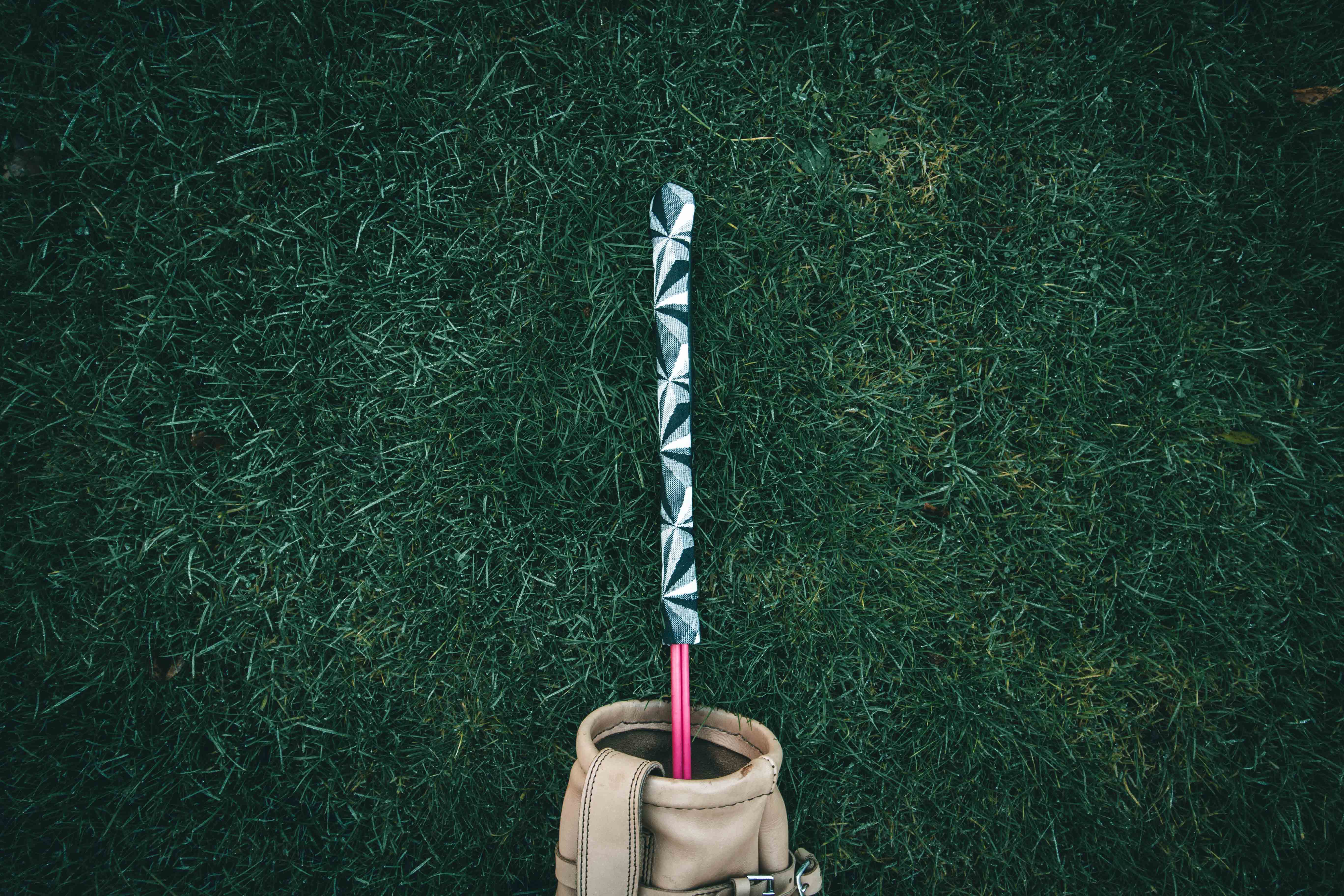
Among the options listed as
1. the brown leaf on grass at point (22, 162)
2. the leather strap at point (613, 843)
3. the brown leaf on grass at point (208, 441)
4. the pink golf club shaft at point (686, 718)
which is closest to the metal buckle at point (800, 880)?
the pink golf club shaft at point (686, 718)

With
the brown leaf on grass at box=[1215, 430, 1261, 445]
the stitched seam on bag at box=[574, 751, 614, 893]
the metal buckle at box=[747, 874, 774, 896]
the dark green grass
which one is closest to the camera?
the stitched seam on bag at box=[574, 751, 614, 893]

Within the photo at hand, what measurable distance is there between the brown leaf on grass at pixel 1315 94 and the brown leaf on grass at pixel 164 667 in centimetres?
356

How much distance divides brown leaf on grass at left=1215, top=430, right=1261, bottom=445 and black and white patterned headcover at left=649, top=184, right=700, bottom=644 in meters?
1.56

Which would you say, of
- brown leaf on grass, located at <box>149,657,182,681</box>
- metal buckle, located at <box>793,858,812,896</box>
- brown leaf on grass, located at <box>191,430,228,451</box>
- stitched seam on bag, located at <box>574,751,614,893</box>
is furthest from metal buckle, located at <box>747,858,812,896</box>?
brown leaf on grass, located at <box>191,430,228,451</box>

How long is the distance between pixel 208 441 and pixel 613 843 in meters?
1.52

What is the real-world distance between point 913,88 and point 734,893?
6.94 ft

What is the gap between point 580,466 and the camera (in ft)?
6.10

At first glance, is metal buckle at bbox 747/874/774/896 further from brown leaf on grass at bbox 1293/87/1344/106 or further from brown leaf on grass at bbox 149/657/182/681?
brown leaf on grass at bbox 1293/87/1344/106

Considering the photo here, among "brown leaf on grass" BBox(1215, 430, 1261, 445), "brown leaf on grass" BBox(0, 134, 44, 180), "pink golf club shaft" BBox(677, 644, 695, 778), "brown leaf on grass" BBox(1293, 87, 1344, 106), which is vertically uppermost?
"brown leaf on grass" BBox(1293, 87, 1344, 106)

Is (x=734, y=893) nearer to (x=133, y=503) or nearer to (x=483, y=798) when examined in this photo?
(x=483, y=798)

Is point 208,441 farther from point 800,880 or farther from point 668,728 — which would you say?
point 800,880

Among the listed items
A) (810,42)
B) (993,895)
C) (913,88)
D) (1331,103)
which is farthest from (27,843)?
(1331,103)

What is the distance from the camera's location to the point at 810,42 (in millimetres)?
1910

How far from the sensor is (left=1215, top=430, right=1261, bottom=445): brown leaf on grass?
1952 millimetres
